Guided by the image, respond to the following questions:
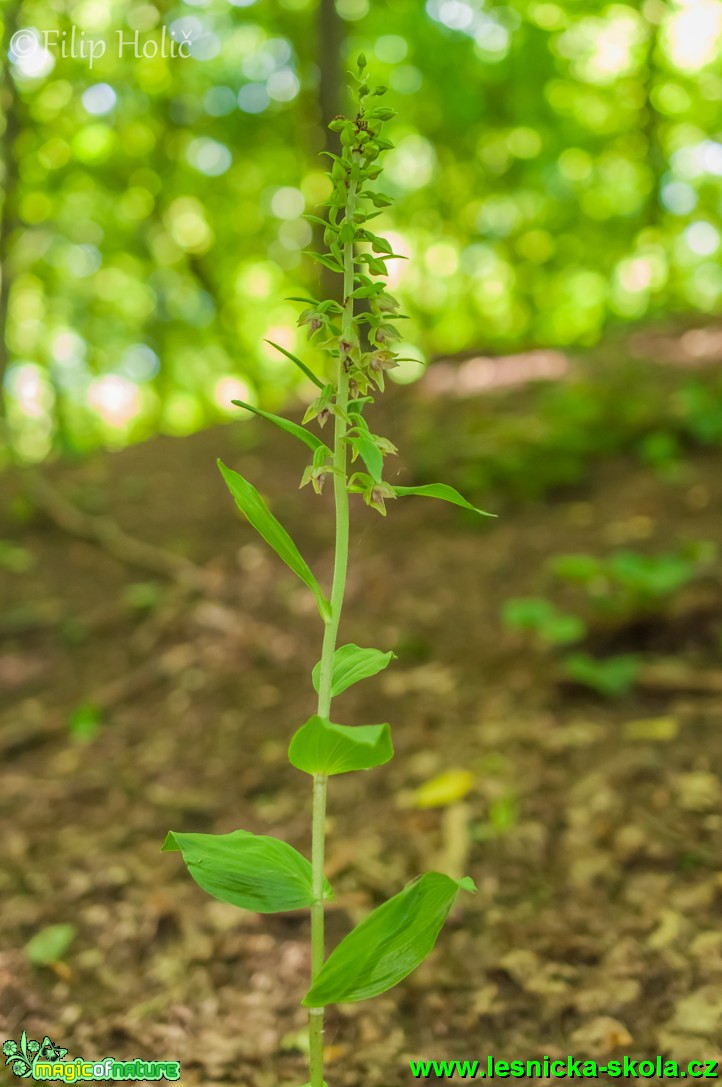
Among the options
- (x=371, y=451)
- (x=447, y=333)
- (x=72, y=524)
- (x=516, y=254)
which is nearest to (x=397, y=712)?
(x=371, y=451)

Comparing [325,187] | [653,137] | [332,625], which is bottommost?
[332,625]

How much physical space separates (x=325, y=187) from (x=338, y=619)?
44.2 feet

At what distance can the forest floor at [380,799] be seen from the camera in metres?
1.97

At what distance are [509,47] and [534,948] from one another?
46.4 ft

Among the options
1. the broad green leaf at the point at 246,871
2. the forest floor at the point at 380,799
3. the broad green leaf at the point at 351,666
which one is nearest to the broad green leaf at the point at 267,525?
the broad green leaf at the point at 351,666

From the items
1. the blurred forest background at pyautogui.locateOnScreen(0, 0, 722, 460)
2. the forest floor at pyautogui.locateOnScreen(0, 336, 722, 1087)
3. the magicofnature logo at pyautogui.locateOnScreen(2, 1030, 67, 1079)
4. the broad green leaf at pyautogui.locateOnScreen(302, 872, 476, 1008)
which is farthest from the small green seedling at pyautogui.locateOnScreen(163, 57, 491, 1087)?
the blurred forest background at pyautogui.locateOnScreen(0, 0, 722, 460)

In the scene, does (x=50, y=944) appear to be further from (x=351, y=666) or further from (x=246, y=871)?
(x=351, y=666)

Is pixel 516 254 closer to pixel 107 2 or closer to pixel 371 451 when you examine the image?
pixel 107 2

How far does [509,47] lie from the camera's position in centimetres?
1285

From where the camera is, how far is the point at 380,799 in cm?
294

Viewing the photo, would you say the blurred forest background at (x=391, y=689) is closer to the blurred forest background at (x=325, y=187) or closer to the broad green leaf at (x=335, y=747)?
the blurred forest background at (x=325, y=187)

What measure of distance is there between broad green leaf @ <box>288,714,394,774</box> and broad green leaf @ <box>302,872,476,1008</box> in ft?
0.78

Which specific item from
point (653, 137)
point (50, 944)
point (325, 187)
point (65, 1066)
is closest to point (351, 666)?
point (65, 1066)

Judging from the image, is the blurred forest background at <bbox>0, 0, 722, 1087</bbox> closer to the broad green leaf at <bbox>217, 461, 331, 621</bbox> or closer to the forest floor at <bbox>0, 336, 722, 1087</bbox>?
the forest floor at <bbox>0, 336, 722, 1087</bbox>
